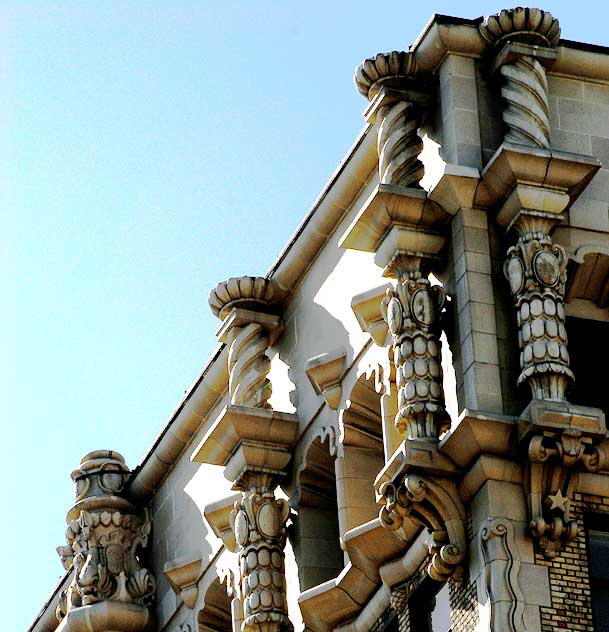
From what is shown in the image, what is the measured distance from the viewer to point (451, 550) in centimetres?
3684

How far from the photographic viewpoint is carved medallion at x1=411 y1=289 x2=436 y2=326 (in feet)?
126

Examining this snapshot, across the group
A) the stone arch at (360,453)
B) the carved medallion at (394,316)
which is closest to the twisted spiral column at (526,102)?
the carved medallion at (394,316)

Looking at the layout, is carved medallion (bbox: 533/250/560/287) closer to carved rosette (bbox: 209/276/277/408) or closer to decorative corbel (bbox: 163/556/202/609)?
carved rosette (bbox: 209/276/277/408)

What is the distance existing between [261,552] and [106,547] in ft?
21.1

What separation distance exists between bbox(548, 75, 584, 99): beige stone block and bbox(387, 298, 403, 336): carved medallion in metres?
3.82

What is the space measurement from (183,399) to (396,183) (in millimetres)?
9173

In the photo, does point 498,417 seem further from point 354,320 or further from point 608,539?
point 354,320

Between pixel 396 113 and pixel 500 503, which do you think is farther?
pixel 396 113

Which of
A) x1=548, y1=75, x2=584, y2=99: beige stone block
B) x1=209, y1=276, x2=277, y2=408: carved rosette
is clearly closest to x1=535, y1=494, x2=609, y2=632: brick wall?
x1=548, y1=75, x2=584, y2=99: beige stone block

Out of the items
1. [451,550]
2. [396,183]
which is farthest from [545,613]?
[396,183]

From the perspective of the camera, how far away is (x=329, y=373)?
4231 cm

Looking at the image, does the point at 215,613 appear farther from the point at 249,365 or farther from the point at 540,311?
the point at 540,311

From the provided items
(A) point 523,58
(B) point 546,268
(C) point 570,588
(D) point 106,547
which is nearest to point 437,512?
(C) point 570,588

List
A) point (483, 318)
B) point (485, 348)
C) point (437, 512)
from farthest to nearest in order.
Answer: point (483, 318) → point (485, 348) → point (437, 512)
